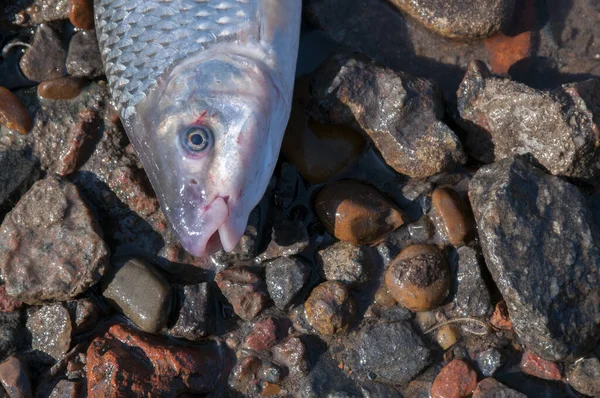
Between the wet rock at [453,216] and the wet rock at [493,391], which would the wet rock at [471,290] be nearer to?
the wet rock at [453,216]

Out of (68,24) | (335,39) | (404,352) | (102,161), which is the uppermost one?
(335,39)

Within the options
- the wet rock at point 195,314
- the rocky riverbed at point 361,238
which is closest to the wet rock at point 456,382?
the rocky riverbed at point 361,238

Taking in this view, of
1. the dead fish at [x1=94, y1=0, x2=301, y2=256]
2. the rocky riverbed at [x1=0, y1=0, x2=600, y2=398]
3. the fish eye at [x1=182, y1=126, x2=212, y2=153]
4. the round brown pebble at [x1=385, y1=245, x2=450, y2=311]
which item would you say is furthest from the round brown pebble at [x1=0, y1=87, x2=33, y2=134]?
the round brown pebble at [x1=385, y1=245, x2=450, y2=311]

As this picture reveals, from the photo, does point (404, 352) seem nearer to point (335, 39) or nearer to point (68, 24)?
point (335, 39)

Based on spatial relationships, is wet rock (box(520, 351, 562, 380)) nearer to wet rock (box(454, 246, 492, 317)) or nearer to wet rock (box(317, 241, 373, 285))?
wet rock (box(454, 246, 492, 317))

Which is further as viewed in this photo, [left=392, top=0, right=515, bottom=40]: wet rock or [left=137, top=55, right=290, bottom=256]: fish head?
[left=392, top=0, right=515, bottom=40]: wet rock

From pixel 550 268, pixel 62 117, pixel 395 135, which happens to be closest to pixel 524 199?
pixel 550 268

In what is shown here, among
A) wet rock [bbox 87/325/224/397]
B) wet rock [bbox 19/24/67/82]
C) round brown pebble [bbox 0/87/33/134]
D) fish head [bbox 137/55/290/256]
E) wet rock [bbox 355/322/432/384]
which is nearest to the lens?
fish head [bbox 137/55/290/256]
